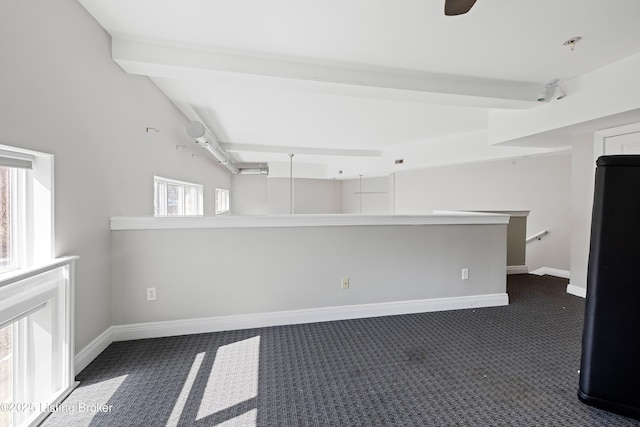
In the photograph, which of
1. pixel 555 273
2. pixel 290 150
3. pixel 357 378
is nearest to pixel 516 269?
pixel 555 273

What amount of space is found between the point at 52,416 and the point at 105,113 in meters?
2.04

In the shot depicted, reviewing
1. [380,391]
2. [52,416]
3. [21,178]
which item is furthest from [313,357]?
[21,178]

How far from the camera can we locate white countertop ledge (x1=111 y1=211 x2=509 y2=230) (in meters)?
2.54

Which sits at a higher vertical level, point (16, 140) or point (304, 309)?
point (16, 140)

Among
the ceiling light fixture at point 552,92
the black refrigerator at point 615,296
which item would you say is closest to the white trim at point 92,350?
the black refrigerator at point 615,296

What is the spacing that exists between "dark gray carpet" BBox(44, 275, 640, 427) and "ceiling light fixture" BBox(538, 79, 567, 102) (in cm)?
234

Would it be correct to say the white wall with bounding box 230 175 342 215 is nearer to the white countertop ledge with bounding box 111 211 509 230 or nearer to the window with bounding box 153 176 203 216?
the window with bounding box 153 176 203 216

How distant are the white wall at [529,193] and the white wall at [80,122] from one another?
21.0 ft

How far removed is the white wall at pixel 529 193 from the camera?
593 centimetres

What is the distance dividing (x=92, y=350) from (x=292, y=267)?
1.68 meters

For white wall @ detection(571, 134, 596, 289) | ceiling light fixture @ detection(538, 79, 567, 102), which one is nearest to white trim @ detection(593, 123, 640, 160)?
white wall @ detection(571, 134, 596, 289)

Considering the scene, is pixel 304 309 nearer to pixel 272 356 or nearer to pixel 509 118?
pixel 272 356

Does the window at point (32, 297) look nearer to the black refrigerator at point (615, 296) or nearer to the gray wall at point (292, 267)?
the gray wall at point (292, 267)

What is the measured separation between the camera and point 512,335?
8.78 feet
